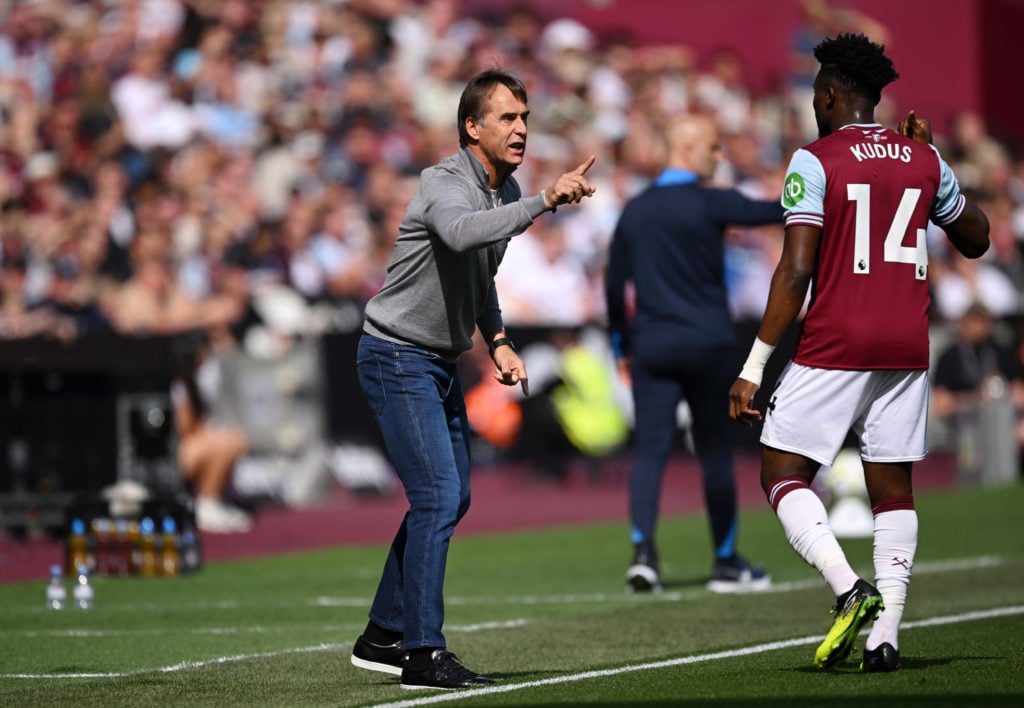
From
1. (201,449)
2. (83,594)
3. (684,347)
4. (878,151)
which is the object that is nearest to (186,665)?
(83,594)

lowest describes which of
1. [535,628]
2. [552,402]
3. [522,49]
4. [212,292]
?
[535,628]

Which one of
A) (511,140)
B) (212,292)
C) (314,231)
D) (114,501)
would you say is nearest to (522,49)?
(314,231)

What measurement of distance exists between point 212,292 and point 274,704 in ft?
39.4

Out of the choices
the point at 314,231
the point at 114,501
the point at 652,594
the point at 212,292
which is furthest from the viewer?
the point at 314,231

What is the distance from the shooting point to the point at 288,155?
1981 cm

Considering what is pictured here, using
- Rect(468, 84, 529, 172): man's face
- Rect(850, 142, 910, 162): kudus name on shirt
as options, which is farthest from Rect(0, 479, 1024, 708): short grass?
Rect(468, 84, 529, 172): man's face

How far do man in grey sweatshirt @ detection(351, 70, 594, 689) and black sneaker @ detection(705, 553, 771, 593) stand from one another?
3.78 meters

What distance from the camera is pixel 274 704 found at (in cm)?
611

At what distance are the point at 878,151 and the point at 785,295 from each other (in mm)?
602

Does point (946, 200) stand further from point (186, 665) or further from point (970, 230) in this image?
point (186, 665)

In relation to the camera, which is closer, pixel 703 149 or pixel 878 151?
pixel 878 151

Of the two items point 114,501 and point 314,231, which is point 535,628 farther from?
point 314,231

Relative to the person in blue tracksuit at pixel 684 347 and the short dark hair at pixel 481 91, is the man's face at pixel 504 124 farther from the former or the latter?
the person in blue tracksuit at pixel 684 347

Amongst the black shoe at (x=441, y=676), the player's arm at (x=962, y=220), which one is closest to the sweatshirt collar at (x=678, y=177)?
the player's arm at (x=962, y=220)
